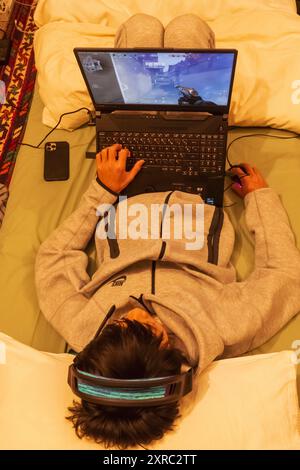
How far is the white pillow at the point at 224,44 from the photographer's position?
50.0 inches

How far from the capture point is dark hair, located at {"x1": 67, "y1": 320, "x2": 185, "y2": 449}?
0.78m

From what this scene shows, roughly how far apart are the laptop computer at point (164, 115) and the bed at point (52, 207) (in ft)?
0.49

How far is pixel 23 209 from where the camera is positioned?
49.7 inches

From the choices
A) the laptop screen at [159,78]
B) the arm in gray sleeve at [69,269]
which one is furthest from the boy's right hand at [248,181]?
the arm in gray sleeve at [69,269]

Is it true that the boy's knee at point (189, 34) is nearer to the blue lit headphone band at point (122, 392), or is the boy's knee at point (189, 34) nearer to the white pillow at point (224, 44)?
the white pillow at point (224, 44)

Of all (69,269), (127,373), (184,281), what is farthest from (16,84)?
(127,373)

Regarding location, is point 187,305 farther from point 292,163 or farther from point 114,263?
point 292,163

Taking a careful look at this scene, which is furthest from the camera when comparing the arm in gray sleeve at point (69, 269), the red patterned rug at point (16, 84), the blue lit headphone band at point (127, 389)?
the red patterned rug at point (16, 84)

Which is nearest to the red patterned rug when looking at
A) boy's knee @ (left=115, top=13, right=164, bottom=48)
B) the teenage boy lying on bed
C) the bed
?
the bed

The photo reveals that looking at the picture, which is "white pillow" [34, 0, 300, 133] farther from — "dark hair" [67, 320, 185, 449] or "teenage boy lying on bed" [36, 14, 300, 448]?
"dark hair" [67, 320, 185, 449]

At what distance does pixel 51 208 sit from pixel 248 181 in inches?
21.5

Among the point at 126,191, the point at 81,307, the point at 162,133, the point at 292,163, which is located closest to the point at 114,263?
the point at 81,307
